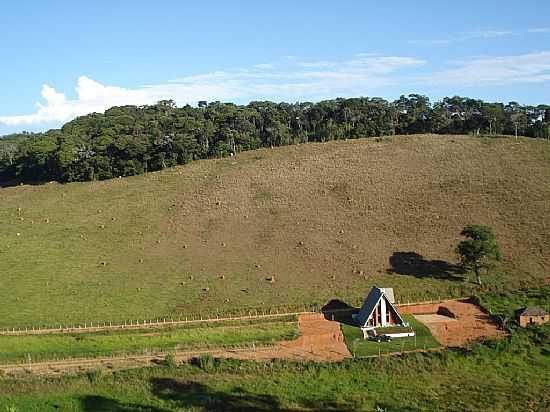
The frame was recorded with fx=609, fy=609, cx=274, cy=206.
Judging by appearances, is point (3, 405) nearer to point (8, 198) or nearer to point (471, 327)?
point (471, 327)

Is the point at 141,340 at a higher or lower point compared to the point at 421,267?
lower

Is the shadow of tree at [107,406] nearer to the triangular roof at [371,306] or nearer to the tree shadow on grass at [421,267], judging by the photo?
the triangular roof at [371,306]

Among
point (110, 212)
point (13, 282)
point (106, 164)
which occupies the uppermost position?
point (106, 164)

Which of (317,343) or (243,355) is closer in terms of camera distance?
(243,355)

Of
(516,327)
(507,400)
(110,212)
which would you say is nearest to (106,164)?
(110,212)

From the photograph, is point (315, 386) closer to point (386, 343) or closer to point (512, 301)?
point (386, 343)

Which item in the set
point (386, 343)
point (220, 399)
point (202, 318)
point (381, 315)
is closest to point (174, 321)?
point (202, 318)
